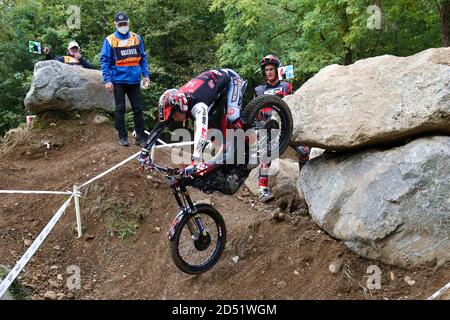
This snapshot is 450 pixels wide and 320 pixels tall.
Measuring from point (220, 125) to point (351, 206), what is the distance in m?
1.80

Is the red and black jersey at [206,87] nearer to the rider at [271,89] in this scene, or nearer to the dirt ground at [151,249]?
the rider at [271,89]

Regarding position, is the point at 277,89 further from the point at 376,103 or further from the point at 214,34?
the point at 214,34

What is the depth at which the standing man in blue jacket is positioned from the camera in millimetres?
7215

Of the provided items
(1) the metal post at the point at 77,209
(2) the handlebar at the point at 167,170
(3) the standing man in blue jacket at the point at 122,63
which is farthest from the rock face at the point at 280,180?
(1) the metal post at the point at 77,209

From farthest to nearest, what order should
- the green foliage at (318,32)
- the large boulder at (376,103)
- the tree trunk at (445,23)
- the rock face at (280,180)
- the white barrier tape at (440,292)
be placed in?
the green foliage at (318,32), the tree trunk at (445,23), the rock face at (280,180), the large boulder at (376,103), the white barrier tape at (440,292)

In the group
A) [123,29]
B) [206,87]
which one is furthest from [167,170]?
[123,29]

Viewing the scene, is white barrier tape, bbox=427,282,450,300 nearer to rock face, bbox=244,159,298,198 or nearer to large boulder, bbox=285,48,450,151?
large boulder, bbox=285,48,450,151

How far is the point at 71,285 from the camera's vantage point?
5.36 metres

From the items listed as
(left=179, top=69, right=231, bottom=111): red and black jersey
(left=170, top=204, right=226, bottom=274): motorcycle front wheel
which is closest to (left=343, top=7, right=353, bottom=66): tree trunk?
(left=179, top=69, right=231, bottom=111): red and black jersey

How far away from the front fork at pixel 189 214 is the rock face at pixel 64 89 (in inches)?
185

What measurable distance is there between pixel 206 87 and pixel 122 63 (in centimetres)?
243

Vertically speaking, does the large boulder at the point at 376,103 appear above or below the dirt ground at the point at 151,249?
above

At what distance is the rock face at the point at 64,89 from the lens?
8.59 meters

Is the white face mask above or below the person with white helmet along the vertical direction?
above
